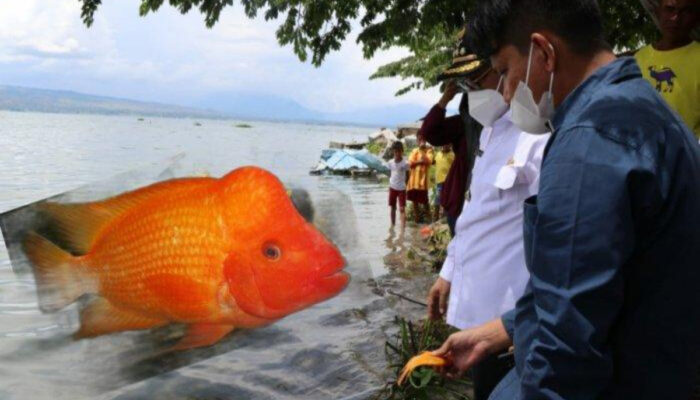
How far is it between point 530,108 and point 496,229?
942mm

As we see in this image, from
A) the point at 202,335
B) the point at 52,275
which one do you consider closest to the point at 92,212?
the point at 52,275

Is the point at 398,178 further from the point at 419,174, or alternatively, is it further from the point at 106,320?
the point at 106,320

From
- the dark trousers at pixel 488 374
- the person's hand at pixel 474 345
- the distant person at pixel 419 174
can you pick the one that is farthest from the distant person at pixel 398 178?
the person's hand at pixel 474 345

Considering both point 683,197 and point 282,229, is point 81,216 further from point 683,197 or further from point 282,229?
point 683,197

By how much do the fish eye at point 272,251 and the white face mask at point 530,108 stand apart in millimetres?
1468

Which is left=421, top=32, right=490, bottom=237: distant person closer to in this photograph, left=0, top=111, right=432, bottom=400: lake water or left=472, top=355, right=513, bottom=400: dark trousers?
left=0, top=111, right=432, bottom=400: lake water

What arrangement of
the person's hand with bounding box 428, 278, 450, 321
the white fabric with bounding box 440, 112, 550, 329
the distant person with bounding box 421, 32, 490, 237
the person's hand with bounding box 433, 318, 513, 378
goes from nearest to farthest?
the person's hand with bounding box 433, 318, 513, 378 < the white fabric with bounding box 440, 112, 550, 329 < the person's hand with bounding box 428, 278, 450, 321 < the distant person with bounding box 421, 32, 490, 237

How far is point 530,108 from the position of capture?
142cm

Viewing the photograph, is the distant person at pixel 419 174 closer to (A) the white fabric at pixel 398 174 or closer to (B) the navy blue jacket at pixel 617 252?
(A) the white fabric at pixel 398 174

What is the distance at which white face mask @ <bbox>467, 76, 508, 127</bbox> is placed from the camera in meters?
2.46

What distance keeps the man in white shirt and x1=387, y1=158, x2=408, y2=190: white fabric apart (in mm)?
8769

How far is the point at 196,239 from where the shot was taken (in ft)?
8.80

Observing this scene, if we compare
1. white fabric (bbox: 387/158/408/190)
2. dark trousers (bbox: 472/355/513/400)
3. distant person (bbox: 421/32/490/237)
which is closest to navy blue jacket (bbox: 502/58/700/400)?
dark trousers (bbox: 472/355/513/400)

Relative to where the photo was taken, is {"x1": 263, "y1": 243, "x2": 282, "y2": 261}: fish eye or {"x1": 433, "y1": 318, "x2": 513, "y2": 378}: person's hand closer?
{"x1": 433, "y1": 318, "x2": 513, "y2": 378}: person's hand
